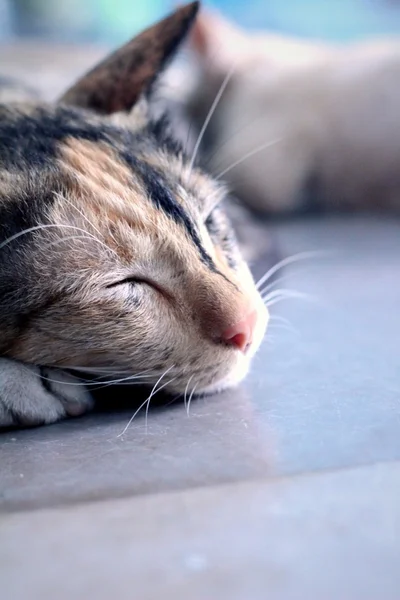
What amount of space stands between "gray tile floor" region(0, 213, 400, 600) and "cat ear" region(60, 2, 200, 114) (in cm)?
49

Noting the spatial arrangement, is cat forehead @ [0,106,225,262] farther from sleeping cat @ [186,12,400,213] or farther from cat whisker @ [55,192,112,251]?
sleeping cat @ [186,12,400,213]

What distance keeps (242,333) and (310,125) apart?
46.9 inches

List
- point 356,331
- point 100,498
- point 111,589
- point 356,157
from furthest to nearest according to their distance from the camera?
point 356,157, point 356,331, point 100,498, point 111,589

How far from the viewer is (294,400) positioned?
872 mm

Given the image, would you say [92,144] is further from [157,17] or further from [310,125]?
[157,17]

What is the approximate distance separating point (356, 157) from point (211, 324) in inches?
47.2

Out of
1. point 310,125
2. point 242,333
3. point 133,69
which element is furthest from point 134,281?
point 310,125

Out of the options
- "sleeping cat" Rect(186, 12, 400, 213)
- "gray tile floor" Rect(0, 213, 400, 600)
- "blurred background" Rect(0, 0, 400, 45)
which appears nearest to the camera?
"gray tile floor" Rect(0, 213, 400, 600)

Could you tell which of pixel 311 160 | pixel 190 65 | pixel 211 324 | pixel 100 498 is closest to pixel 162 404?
pixel 211 324

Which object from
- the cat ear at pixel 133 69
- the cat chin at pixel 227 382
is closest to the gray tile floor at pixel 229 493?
the cat chin at pixel 227 382

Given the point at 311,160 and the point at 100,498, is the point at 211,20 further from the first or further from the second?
the point at 100,498

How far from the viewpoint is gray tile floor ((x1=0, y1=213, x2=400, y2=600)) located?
0.53 meters

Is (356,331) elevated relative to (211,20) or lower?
lower

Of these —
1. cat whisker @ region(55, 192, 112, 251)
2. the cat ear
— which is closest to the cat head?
cat whisker @ region(55, 192, 112, 251)
